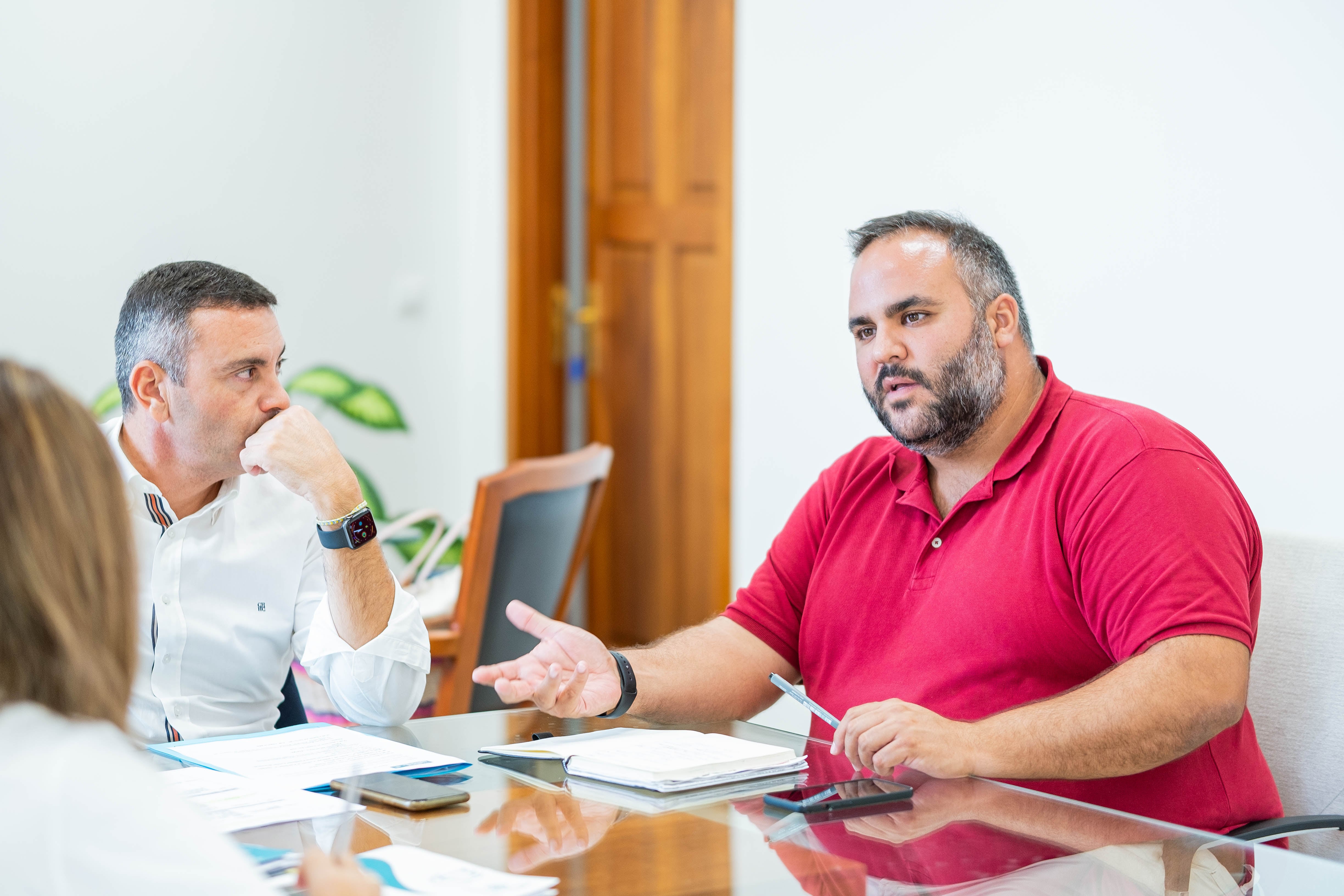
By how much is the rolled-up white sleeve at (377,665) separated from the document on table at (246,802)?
37cm

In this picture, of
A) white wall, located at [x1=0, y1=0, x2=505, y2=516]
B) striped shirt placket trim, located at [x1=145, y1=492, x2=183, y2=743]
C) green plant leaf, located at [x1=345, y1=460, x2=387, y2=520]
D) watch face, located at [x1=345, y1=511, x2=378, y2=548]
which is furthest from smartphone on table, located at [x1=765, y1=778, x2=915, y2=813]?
white wall, located at [x1=0, y1=0, x2=505, y2=516]

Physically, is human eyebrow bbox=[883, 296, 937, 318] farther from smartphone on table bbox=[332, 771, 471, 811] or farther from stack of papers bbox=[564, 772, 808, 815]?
smartphone on table bbox=[332, 771, 471, 811]

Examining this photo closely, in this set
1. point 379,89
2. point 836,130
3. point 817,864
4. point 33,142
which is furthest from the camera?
point 379,89

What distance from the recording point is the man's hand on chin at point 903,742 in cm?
138

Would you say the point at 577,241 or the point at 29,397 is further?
the point at 577,241

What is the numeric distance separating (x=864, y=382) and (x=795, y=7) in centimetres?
151

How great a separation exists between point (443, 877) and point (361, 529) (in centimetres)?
77

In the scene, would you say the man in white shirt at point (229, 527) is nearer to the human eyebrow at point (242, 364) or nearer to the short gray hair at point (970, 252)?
the human eyebrow at point (242, 364)

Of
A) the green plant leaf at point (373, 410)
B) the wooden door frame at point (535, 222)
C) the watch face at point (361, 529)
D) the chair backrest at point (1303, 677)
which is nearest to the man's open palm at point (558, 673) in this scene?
the watch face at point (361, 529)

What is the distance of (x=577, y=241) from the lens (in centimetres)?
407

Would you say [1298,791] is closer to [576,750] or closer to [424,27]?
[576,750]

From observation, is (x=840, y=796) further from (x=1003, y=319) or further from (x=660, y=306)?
(x=660, y=306)

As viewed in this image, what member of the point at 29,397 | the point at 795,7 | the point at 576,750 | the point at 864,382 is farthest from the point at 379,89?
the point at 29,397

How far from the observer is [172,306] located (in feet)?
5.88
